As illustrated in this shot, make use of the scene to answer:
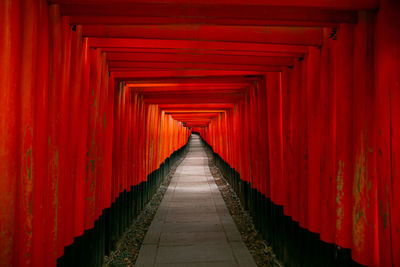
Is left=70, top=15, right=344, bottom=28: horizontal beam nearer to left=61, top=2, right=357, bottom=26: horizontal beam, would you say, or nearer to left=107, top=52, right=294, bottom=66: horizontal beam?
left=61, top=2, right=357, bottom=26: horizontal beam

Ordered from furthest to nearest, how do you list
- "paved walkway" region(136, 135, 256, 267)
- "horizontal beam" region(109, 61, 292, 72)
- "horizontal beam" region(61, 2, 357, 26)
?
"paved walkway" region(136, 135, 256, 267)
"horizontal beam" region(109, 61, 292, 72)
"horizontal beam" region(61, 2, 357, 26)

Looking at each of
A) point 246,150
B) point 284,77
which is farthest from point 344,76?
point 246,150

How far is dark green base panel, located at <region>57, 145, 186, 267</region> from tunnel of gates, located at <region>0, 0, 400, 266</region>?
4cm

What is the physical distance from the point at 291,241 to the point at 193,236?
238cm

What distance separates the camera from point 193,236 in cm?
585

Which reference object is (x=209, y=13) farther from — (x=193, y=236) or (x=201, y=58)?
(x=193, y=236)

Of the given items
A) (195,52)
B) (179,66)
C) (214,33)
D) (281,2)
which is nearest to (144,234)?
(179,66)

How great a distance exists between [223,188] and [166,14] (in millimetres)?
9584

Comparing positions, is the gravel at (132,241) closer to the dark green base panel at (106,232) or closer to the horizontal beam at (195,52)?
the dark green base panel at (106,232)

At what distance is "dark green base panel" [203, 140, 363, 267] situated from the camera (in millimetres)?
2846

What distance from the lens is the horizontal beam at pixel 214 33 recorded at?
10.2ft

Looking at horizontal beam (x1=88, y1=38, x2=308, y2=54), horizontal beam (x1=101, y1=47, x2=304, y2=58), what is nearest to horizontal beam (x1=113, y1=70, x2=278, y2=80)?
horizontal beam (x1=101, y1=47, x2=304, y2=58)

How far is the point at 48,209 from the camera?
2.36 metres

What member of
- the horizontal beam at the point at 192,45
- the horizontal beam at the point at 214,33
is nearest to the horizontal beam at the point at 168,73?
the horizontal beam at the point at 192,45
